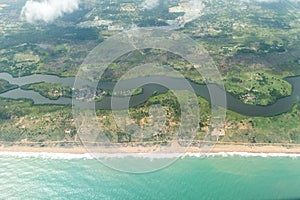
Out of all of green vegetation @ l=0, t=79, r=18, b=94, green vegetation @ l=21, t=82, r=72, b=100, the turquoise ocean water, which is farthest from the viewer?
green vegetation @ l=0, t=79, r=18, b=94

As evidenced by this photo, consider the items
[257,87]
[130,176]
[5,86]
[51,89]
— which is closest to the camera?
[130,176]

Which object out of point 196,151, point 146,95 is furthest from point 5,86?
point 196,151

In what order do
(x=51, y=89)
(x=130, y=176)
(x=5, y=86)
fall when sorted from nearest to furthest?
(x=130, y=176) → (x=51, y=89) → (x=5, y=86)

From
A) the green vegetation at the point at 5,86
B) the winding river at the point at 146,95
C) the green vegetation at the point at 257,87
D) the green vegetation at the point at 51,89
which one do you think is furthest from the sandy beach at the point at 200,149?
the green vegetation at the point at 5,86

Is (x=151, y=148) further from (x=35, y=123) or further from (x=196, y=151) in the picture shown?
(x=35, y=123)

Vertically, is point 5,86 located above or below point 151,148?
above

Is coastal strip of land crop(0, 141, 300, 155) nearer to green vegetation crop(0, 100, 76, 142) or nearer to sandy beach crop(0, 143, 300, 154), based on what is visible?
sandy beach crop(0, 143, 300, 154)

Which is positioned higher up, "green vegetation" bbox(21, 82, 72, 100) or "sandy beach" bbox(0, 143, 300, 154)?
"green vegetation" bbox(21, 82, 72, 100)

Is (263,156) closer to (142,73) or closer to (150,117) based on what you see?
(150,117)

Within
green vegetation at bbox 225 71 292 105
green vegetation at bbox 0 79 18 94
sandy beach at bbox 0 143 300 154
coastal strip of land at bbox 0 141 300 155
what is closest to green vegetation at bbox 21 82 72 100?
green vegetation at bbox 0 79 18 94
